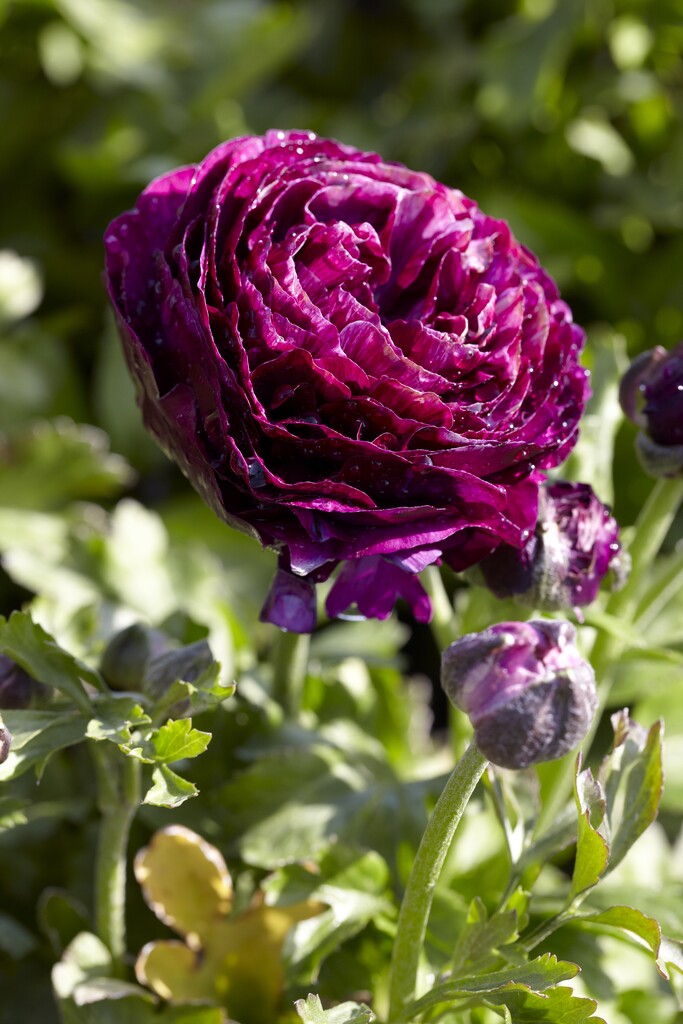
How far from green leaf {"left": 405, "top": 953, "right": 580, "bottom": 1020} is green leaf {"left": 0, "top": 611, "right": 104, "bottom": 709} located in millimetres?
210

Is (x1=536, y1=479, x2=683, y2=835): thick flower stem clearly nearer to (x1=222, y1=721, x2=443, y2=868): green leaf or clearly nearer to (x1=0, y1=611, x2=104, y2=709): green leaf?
(x1=222, y1=721, x2=443, y2=868): green leaf

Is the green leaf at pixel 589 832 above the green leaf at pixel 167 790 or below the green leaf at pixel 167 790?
above

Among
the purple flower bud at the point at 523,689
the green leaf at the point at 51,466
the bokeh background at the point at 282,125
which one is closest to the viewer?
the purple flower bud at the point at 523,689

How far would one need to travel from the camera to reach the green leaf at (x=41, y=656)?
55 centimetres

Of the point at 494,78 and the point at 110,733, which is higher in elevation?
the point at 494,78

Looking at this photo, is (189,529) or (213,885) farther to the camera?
(189,529)

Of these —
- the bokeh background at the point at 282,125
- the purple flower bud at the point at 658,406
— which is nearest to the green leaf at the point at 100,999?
the purple flower bud at the point at 658,406

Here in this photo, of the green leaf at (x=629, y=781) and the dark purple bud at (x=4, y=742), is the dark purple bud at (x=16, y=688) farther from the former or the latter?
the green leaf at (x=629, y=781)

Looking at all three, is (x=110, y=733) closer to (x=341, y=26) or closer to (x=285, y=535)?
(x=285, y=535)

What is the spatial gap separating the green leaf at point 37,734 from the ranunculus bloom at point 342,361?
0.11m

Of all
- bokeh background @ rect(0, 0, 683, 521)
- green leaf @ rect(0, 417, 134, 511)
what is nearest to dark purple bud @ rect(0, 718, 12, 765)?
green leaf @ rect(0, 417, 134, 511)

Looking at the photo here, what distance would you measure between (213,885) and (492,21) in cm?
132

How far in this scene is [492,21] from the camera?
1.61 metres

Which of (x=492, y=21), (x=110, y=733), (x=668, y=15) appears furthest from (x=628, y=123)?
(x=110, y=733)
